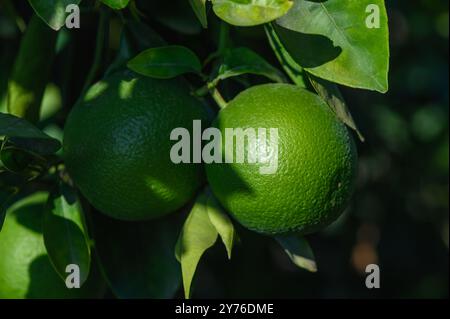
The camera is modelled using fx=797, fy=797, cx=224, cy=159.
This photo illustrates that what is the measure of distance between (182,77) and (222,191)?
0.65ft

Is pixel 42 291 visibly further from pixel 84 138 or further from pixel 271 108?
pixel 271 108

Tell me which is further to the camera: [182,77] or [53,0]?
[182,77]

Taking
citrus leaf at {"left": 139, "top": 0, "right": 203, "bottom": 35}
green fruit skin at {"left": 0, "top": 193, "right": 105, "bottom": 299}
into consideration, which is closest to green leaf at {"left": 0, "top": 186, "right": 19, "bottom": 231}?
green fruit skin at {"left": 0, "top": 193, "right": 105, "bottom": 299}

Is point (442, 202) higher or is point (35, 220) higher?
point (35, 220)

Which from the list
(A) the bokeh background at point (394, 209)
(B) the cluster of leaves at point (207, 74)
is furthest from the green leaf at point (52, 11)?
(A) the bokeh background at point (394, 209)

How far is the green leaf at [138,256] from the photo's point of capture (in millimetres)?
1201

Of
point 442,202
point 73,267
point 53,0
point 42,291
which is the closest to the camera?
point 53,0

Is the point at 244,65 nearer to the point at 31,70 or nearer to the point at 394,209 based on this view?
the point at 31,70

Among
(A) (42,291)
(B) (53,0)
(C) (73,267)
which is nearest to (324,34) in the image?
(B) (53,0)

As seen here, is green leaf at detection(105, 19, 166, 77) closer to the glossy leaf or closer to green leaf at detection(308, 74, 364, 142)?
the glossy leaf

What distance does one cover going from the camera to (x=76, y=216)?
1110 mm

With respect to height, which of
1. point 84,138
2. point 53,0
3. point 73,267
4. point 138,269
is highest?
point 53,0

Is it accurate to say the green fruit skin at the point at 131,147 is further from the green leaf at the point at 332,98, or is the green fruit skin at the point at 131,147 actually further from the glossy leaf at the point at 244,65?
the green leaf at the point at 332,98

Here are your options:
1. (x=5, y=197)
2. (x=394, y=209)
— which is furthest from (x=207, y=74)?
(x=394, y=209)
